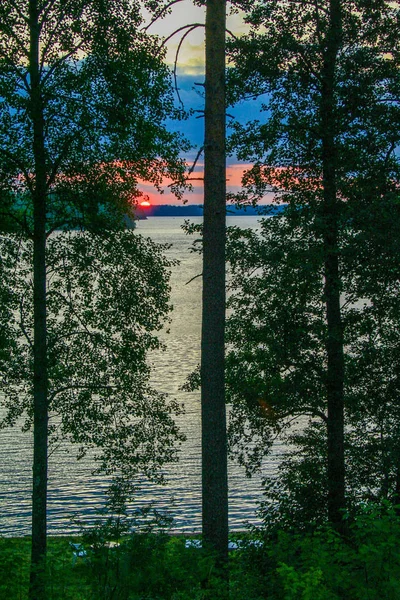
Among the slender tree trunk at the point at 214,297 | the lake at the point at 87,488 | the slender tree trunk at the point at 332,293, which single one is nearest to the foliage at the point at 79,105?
the slender tree trunk at the point at 214,297

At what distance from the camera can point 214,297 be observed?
1026 cm

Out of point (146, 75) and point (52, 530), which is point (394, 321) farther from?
point (52, 530)

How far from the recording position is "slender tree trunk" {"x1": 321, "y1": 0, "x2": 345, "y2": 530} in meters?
A: 13.3

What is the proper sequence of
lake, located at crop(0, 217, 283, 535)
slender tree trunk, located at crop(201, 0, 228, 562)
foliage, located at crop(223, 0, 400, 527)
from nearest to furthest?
slender tree trunk, located at crop(201, 0, 228, 562), foliage, located at crop(223, 0, 400, 527), lake, located at crop(0, 217, 283, 535)

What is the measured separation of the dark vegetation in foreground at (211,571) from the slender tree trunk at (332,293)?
13.9 ft

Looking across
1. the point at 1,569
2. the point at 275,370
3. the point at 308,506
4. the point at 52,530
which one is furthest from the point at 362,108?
the point at 52,530

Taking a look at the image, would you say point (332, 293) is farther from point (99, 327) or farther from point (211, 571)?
point (211, 571)

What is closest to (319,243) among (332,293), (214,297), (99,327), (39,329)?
(332,293)

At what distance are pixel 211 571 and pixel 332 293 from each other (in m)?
6.17

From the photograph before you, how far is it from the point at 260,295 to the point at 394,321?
2758 mm

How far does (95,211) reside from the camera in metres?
12.7

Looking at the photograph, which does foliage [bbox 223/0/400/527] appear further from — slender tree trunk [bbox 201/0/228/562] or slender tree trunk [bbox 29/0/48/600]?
slender tree trunk [bbox 29/0/48/600]

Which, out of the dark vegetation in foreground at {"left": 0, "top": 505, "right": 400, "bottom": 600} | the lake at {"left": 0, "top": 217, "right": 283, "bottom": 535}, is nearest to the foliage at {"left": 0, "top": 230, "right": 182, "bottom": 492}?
the dark vegetation in foreground at {"left": 0, "top": 505, "right": 400, "bottom": 600}

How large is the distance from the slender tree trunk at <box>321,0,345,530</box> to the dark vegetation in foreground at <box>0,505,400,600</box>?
4.24 metres
